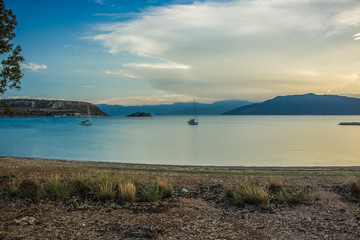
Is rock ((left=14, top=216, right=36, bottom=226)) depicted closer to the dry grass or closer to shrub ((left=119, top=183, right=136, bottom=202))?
shrub ((left=119, top=183, right=136, bottom=202))

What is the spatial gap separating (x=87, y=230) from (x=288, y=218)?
4605mm

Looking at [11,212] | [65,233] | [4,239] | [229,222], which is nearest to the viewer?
[4,239]

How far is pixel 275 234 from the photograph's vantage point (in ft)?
18.6

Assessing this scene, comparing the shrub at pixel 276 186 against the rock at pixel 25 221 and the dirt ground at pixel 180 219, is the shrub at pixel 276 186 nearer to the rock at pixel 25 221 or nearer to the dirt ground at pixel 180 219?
the dirt ground at pixel 180 219

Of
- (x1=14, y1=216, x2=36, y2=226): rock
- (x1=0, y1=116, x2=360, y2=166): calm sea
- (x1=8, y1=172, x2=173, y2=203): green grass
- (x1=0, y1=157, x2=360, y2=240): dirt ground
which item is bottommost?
(x1=0, y1=116, x2=360, y2=166): calm sea

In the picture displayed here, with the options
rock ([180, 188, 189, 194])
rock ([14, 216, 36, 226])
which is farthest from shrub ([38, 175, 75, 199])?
rock ([180, 188, 189, 194])

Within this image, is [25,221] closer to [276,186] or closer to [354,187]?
[276,186]

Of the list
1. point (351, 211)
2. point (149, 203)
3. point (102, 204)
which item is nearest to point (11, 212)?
point (102, 204)

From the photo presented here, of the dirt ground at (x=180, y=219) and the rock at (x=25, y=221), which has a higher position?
the rock at (x=25, y=221)

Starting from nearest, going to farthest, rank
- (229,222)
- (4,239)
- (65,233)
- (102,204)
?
(4,239) < (65,233) < (229,222) < (102,204)

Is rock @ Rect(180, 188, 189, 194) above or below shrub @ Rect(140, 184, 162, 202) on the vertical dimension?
below

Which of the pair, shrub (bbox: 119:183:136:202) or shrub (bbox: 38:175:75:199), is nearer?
shrub (bbox: 119:183:136:202)

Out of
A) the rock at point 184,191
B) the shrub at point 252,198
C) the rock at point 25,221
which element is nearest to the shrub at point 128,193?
the rock at point 184,191

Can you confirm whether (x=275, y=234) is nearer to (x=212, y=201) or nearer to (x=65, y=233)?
(x=212, y=201)
